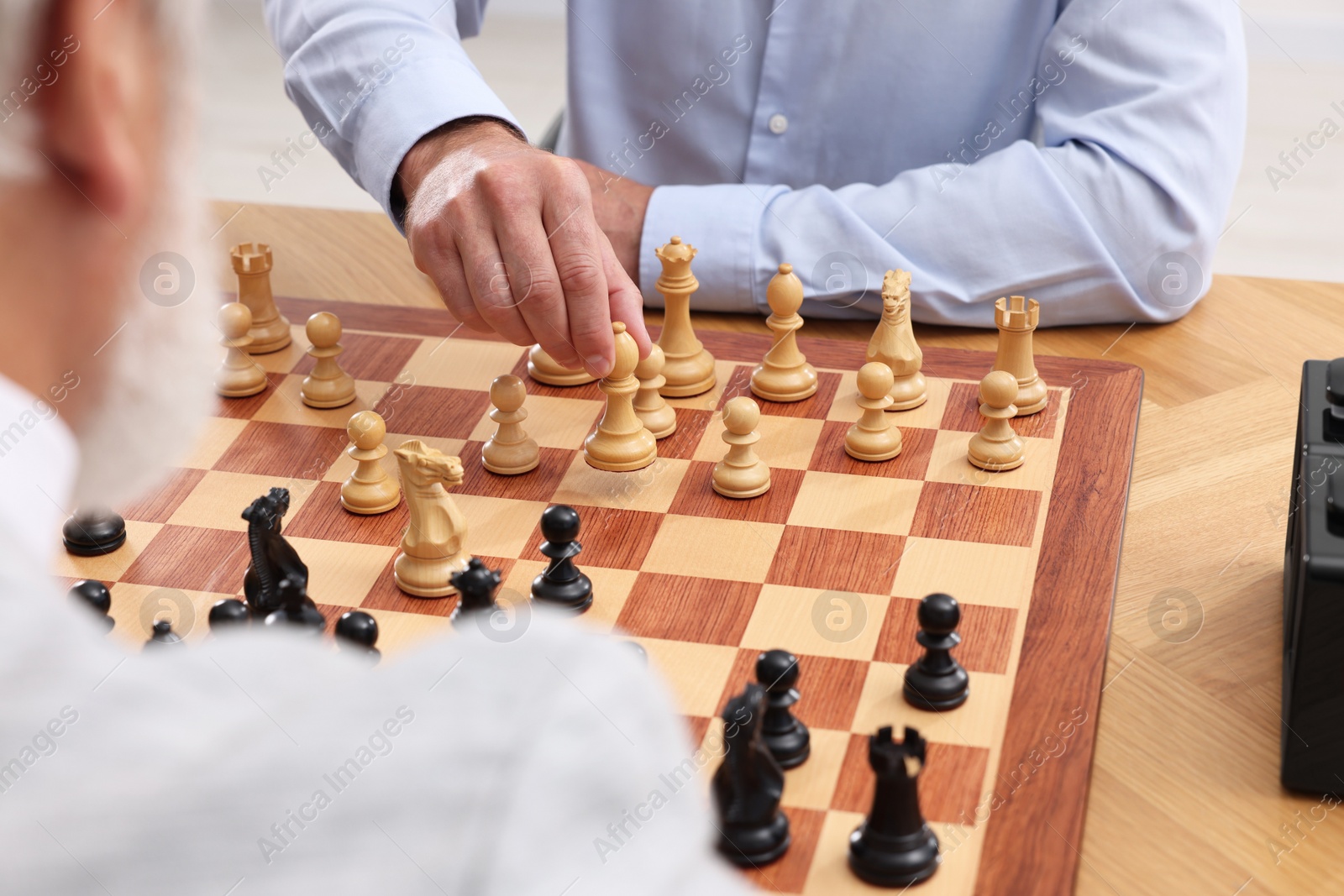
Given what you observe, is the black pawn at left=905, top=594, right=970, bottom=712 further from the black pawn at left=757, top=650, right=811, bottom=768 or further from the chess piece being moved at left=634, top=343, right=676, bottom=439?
the chess piece being moved at left=634, top=343, right=676, bottom=439

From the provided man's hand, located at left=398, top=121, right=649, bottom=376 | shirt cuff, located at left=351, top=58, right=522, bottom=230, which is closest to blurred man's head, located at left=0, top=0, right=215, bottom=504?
man's hand, located at left=398, top=121, right=649, bottom=376

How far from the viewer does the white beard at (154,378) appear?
724 millimetres

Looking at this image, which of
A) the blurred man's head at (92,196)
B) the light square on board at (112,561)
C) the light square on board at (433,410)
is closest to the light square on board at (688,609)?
the light square on board at (433,410)

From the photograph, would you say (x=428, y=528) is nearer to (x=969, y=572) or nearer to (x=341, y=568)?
(x=341, y=568)

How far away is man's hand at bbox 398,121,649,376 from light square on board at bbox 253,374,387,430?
0.56ft

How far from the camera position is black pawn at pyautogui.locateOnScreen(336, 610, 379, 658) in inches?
51.1

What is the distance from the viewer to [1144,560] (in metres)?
1.50

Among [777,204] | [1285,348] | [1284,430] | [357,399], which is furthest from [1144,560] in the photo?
[357,399]

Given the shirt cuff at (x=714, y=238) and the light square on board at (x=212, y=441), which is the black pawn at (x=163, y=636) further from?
the shirt cuff at (x=714, y=238)

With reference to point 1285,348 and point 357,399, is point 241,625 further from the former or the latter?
point 1285,348

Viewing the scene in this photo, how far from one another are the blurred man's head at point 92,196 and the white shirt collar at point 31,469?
0.8 inches

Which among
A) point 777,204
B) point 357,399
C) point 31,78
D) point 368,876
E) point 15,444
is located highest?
point 31,78

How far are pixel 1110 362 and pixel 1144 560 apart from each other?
489 millimetres

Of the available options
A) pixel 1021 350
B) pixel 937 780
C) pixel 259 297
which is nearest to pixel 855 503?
pixel 1021 350
